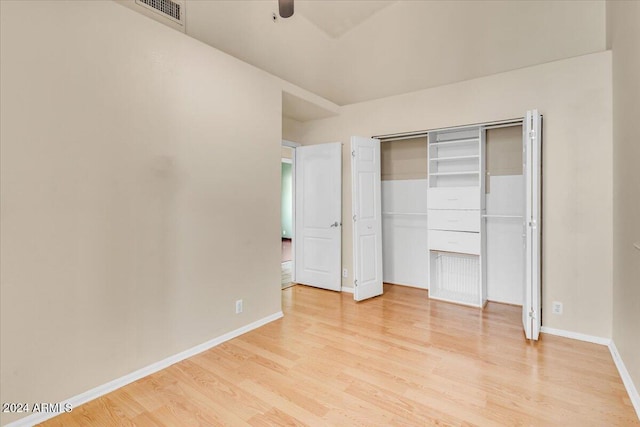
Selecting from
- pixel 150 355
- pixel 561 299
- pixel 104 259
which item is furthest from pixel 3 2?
pixel 561 299

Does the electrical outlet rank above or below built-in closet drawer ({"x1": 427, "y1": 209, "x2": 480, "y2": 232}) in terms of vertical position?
below

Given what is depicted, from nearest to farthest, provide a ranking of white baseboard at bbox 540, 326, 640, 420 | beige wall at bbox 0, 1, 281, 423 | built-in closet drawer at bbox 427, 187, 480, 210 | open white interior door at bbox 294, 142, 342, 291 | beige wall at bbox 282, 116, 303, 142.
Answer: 1. beige wall at bbox 0, 1, 281, 423
2. white baseboard at bbox 540, 326, 640, 420
3. built-in closet drawer at bbox 427, 187, 480, 210
4. open white interior door at bbox 294, 142, 342, 291
5. beige wall at bbox 282, 116, 303, 142

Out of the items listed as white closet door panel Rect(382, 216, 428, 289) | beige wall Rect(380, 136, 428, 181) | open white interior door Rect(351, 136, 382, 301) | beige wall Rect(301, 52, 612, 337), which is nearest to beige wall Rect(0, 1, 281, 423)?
open white interior door Rect(351, 136, 382, 301)

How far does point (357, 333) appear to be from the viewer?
128 inches

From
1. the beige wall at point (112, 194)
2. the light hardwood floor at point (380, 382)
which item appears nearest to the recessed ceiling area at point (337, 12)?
the beige wall at point (112, 194)

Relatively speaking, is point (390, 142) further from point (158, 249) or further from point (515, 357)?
point (158, 249)

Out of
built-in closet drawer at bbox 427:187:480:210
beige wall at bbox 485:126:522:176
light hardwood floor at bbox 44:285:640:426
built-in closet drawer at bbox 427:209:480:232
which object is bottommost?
light hardwood floor at bbox 44:285:640:426

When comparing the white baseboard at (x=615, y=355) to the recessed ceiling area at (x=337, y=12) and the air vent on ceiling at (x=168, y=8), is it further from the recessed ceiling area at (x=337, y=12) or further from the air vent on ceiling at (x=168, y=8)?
the air vent on ceiling at (x=168, y=8)

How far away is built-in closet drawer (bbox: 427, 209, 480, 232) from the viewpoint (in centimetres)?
392

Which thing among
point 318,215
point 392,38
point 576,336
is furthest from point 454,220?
point 392,38

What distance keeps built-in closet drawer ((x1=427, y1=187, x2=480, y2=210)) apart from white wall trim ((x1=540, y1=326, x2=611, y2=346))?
148 centimetres

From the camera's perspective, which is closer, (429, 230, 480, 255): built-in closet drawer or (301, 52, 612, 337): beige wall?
(301, 52, 612, 337): beige wall

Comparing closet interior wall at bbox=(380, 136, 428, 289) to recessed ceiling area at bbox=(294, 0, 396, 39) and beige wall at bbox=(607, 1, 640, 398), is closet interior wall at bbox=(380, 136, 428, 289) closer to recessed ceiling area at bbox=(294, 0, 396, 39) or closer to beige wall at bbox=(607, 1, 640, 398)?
recessed ceiling area at bbox=(294, 0, 396, 39)

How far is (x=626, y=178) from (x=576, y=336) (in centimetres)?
163
